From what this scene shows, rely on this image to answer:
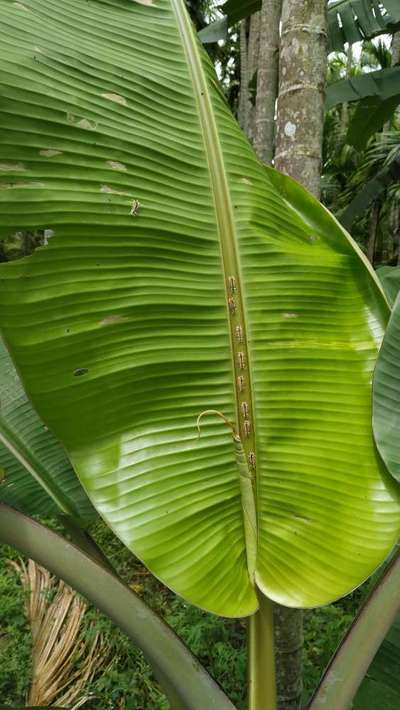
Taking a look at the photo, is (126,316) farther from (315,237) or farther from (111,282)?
(315,237)

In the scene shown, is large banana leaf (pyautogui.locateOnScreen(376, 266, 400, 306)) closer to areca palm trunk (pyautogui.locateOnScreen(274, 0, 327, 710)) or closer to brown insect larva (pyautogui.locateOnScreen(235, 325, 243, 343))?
areca palm trunk (pyautogui.locateOnScreen(274, 0, 327, 710))

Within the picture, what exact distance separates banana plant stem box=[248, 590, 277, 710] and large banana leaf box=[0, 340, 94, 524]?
275 millimetres

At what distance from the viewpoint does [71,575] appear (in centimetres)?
59

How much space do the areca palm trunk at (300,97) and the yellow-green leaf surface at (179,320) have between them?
0.85ft

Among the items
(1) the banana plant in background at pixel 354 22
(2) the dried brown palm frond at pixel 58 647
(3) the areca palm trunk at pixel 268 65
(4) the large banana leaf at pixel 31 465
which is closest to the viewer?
(4) the large banana leaf at pixel 31 465

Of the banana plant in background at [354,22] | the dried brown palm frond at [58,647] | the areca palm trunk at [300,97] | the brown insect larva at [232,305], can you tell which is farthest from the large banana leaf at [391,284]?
the banana plant in background at [354,22]

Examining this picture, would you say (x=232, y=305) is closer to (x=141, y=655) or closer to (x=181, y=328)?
(x=181, y=328)

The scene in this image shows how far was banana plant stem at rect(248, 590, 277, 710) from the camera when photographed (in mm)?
629

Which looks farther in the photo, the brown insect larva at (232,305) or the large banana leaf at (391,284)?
the large banana leaf at (391,284)

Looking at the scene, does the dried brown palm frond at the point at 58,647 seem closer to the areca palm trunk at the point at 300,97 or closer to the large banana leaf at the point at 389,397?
the areca palm trunk at the point at 300,97

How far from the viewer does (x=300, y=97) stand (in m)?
0.94

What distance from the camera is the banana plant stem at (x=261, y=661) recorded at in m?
0.63

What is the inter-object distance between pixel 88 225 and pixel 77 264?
0.15 ft

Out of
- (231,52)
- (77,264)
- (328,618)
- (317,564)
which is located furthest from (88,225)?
(231,52)
